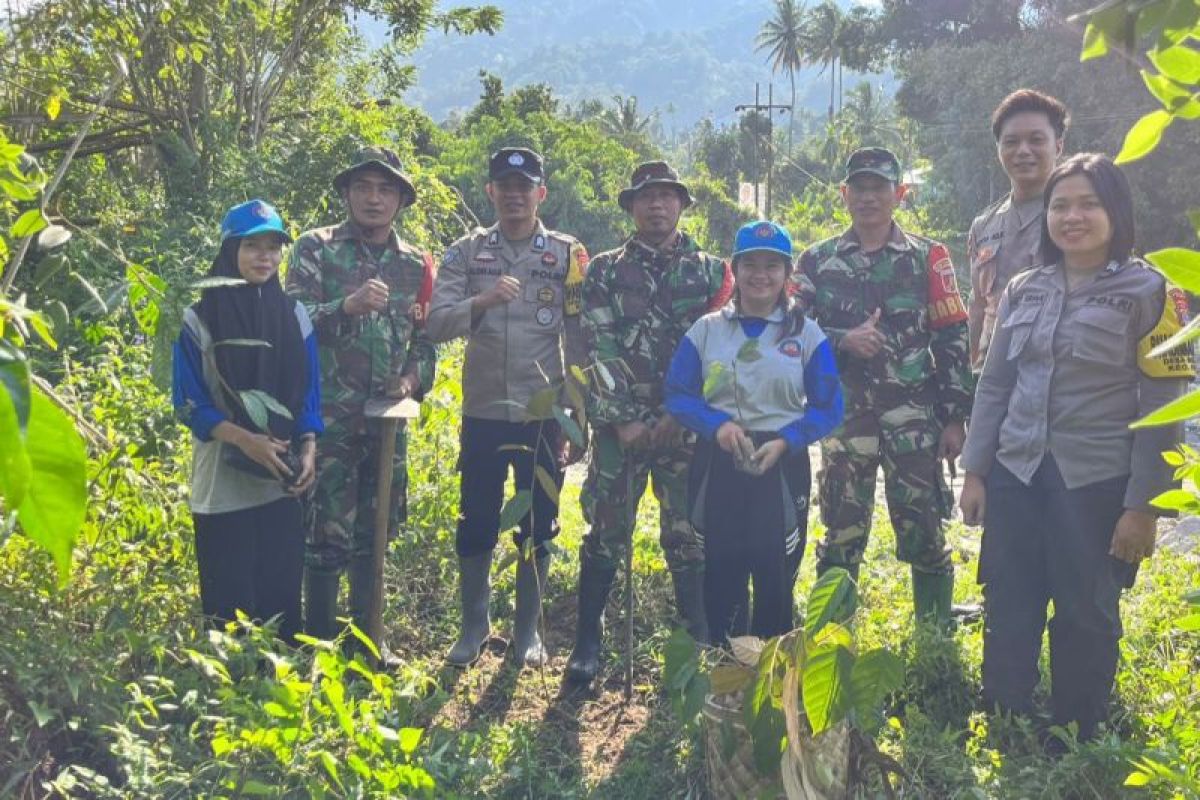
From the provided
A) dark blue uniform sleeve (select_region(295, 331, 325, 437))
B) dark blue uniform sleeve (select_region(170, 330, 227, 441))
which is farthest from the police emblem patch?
dark blue uniform sleeve (select_region(170, 330, 227, 441))

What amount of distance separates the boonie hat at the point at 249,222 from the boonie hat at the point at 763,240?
1.54 m

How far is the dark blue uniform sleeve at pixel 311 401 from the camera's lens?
3.38 metres

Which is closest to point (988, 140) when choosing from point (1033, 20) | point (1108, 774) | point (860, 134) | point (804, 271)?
point (1033, 20)

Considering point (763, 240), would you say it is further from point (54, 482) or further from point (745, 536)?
point (54, 482)

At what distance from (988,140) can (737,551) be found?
65.3 feet

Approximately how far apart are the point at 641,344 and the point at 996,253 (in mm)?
1407

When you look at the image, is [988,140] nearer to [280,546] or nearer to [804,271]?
[804,271]

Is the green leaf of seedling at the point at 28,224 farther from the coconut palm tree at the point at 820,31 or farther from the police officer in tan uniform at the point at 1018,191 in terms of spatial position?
the coconut palm tree at the point at 820,31

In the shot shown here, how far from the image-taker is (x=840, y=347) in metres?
3.77

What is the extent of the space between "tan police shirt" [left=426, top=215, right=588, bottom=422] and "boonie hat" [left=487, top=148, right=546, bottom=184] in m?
0.24

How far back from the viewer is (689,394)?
11.5 ft

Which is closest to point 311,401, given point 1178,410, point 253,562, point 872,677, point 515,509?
point 253,562

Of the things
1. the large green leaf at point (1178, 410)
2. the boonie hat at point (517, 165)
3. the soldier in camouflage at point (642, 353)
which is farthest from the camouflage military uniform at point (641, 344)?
the large green leaf at point (1178, 410)

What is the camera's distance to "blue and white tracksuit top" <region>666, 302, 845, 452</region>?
3.40 metres
